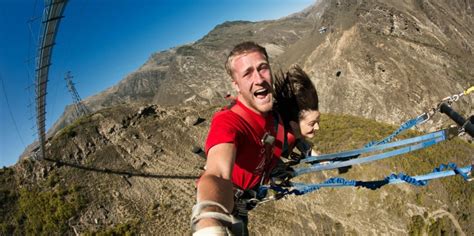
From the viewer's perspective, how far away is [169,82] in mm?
118250

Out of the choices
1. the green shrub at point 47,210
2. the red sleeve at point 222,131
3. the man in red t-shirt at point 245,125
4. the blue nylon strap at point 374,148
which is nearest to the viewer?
the man in red t-shirt at point 245,125

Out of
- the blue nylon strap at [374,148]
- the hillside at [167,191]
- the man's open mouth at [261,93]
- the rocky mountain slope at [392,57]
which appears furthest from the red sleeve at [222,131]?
the rocky mountain slope at [392,57]

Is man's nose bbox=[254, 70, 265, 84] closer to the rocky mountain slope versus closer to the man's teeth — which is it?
the man's teeth

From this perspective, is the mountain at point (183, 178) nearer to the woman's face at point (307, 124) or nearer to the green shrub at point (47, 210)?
the green shrub at point (47, 210)

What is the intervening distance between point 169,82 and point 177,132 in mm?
93652

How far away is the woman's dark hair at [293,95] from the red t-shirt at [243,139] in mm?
1107

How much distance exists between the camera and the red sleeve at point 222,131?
3469mm

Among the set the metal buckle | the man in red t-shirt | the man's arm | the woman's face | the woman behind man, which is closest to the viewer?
the man's arm

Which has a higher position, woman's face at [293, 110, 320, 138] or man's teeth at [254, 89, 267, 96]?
man's teeth at [254, 89, 267, 96]

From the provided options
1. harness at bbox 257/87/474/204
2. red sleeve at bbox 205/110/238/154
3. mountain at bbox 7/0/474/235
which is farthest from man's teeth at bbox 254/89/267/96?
mountain at bbox 7/0/474/235

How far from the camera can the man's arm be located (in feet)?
8.10

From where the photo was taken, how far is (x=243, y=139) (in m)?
3.87

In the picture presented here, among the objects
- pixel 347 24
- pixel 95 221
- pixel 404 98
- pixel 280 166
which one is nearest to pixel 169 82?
pixel 347 24

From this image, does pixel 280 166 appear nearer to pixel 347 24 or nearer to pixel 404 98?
pixel 404 98
